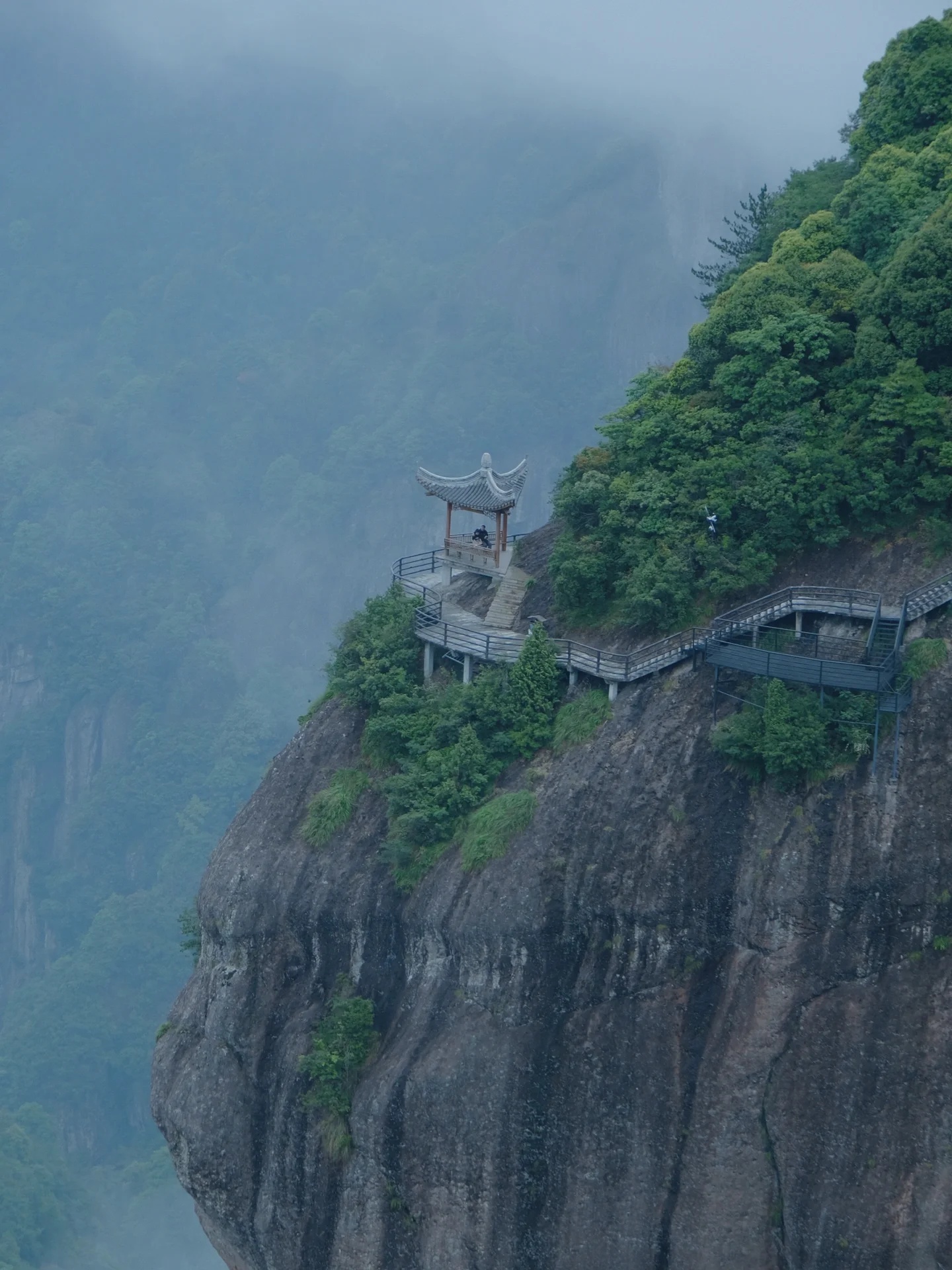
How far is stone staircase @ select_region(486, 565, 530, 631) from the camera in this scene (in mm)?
44906

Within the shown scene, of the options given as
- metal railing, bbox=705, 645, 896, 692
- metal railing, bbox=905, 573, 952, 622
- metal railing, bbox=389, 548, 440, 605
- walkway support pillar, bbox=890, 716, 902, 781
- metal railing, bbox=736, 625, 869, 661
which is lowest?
walkway support pillar, bbox=890, 716, 902, 781

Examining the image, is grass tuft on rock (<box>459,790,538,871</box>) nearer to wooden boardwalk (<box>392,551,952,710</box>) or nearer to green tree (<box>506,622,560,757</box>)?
green tree (<box>506,622,560,757</box>)

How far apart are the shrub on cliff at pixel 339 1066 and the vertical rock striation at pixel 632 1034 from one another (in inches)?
16.1

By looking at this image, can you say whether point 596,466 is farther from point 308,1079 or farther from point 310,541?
point 310,541

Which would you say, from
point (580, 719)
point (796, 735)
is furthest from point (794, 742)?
point (580, 719)

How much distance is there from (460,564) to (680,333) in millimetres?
143124

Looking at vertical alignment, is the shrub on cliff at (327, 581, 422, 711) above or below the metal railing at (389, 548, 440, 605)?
below

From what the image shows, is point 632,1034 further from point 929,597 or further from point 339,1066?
point 929,597

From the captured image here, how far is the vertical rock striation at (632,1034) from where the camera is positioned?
33969 millimetres

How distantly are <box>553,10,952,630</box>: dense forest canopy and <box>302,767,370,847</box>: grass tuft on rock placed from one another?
22.1ft

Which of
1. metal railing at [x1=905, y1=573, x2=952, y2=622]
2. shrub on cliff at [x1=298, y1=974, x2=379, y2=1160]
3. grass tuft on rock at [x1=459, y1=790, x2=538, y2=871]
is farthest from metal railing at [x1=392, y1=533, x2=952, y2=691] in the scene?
shrub on cliff at [x1=298, y1=974, x2=379, y2=1160]

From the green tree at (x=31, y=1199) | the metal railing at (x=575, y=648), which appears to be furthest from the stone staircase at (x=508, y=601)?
the green tree at (x=31, y=1199)

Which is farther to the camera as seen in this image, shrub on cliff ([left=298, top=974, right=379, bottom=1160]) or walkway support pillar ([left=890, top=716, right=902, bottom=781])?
shrub on cliff ([left=298, top=974, right=379, bottom=1160])

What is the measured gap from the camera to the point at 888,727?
35719 millimetres
